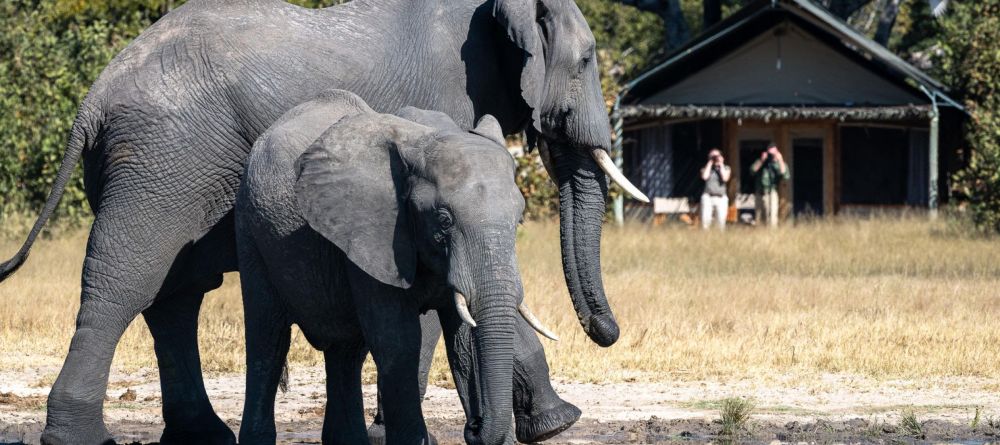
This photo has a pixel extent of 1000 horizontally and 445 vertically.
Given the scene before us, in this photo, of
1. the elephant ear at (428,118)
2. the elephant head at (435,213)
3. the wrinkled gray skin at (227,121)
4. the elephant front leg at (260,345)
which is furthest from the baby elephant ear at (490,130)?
the wrinkled gray skin at (227,121)

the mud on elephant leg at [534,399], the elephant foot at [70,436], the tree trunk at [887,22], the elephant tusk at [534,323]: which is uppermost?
the tree trunk at [887,22]

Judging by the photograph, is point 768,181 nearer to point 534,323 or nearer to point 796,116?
point 796,116

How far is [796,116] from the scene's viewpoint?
25.6 m

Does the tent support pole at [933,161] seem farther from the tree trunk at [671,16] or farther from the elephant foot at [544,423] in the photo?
the elephant foot at [544,423]

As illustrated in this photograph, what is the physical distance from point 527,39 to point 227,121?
53.6 inches

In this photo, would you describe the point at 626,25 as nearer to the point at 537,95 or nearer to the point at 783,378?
the point at 783,378

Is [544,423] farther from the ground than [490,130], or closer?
closer

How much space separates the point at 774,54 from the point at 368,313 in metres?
21.3

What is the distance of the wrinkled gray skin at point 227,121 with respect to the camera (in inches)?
304

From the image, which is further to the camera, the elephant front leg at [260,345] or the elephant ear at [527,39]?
the elephant ear at [527,39]

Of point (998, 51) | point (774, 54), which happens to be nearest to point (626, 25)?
point (774, 54)

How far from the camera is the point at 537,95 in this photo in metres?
8.05

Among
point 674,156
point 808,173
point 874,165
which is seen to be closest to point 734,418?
point 674,156

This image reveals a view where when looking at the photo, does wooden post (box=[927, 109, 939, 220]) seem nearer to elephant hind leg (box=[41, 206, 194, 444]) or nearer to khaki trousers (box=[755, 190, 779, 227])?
khaki trousers (box=[755, 190, 779, 227])
